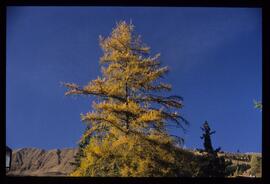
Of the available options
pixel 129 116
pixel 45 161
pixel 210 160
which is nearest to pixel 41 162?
→ pixel 45 161

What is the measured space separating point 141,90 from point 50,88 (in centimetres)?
198

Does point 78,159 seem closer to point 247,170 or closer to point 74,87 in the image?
point 74,87

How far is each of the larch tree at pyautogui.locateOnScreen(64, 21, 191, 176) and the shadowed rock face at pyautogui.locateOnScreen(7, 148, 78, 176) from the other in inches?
25.1

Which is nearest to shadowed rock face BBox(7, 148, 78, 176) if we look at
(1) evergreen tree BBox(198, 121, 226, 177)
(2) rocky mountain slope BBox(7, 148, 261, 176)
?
(2) rocky mountain slope BBox(7, 148, 261, 176)

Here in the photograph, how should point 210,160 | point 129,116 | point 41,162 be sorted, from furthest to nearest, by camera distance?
point 129,116 → point 210,160 → point 41,162

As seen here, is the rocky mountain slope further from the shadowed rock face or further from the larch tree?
the larch tree

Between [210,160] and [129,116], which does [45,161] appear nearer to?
[129,116]

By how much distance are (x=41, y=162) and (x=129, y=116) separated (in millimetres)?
2182

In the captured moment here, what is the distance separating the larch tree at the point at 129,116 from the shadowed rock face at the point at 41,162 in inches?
25.1

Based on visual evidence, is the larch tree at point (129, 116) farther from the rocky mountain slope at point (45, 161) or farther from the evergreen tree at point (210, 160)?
the rocky mountain slope at point (45, 161)

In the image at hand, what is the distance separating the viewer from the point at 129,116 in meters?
9.25

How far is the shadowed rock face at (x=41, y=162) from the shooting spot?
7.55 metres

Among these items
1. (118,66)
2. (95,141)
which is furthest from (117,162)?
(118,66)

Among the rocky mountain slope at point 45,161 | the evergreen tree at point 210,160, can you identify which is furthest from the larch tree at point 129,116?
the rocky mountain slope at point 45,161
